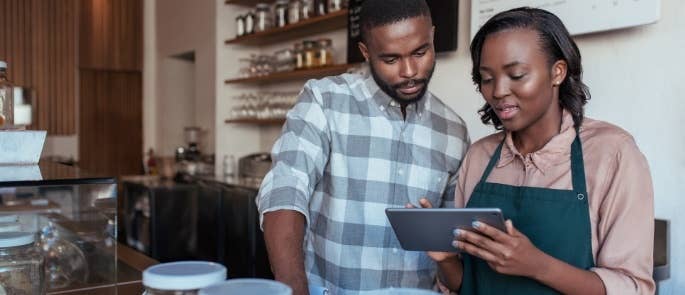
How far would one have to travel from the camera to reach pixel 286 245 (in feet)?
3.56

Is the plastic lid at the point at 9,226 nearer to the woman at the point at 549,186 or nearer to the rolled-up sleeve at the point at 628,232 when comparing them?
the woman at the point at 549,186

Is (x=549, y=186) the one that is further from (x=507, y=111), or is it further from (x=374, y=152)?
(x=374, y=152)

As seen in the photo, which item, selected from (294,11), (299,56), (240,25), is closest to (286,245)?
(299,56)

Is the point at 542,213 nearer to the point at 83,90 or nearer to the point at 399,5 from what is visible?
the point at 399,5

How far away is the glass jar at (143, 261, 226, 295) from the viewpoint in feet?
2.23

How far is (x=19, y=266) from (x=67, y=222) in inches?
12.0

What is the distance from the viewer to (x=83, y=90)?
6371mm

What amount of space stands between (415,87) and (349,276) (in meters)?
0.46

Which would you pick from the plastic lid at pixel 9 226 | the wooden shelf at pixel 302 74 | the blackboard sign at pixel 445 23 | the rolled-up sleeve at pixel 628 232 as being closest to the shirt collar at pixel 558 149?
the rolled-up sleeve at pixel 628 232

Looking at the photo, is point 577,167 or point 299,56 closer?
point 577,167

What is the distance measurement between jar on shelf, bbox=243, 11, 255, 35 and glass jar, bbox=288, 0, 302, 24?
505 millimetres

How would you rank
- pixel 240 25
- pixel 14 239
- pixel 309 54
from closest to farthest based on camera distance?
pixel 14 239, pixel 309 54, pixel 240 25

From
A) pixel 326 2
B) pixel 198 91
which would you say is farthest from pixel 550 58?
pixel 198 91

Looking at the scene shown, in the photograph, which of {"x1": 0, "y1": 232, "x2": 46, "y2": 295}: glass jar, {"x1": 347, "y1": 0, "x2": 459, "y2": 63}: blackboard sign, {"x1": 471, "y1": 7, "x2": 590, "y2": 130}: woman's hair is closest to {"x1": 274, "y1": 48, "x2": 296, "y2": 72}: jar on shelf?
{"x1": 347, "y1": 0, "x2": 459, "y2": 63}: blackboard sign
